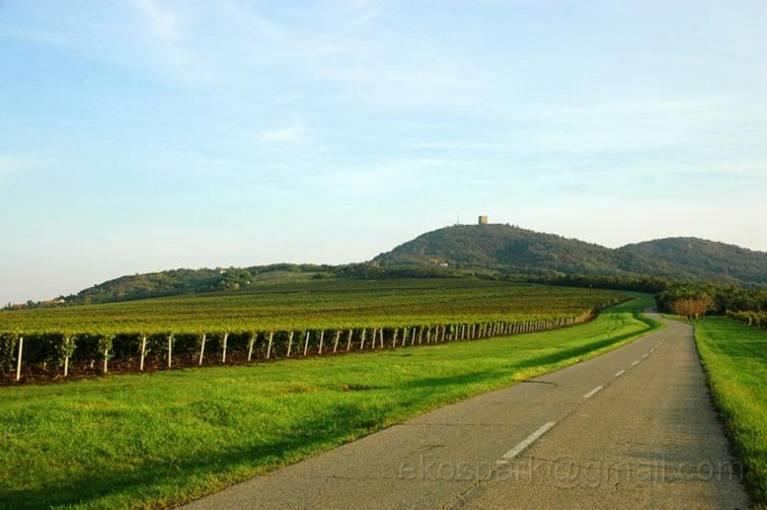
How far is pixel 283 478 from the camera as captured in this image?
335 inches

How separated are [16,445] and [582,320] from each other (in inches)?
3438

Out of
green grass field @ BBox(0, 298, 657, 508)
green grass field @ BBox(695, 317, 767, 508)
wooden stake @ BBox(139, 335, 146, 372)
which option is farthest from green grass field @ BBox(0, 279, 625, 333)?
green grass field @ BBox(0, 298, 657, 508)

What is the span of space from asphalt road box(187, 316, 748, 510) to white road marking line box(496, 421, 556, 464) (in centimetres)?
1

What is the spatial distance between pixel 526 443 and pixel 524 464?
138 cm

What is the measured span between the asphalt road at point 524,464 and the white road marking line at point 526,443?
15 mm

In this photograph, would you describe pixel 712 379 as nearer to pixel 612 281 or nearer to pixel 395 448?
pixel 395 448

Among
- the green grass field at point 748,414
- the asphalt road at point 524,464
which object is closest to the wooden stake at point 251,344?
the green grass field at point 748,414

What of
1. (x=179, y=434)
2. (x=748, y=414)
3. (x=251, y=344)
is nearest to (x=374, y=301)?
(x=251, y=344)

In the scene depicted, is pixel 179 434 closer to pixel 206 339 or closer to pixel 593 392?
pixel 593 392

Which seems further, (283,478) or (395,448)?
(395,448)

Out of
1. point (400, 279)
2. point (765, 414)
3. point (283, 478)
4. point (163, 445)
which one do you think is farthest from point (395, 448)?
point (400, 279)

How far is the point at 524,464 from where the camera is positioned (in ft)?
29.7

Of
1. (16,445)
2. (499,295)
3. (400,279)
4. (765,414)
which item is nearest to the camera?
(16,445)

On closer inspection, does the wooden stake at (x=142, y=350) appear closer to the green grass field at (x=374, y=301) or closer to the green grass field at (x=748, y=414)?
the green grass field at (x=748, y=414)
